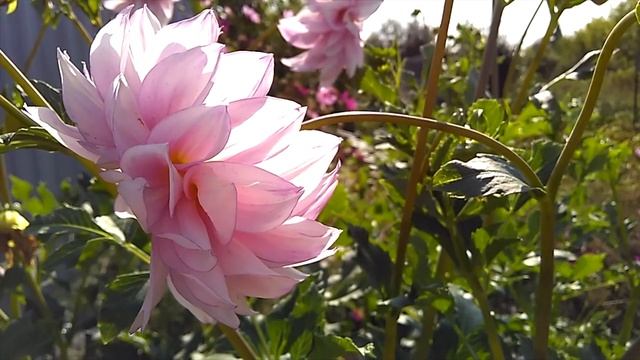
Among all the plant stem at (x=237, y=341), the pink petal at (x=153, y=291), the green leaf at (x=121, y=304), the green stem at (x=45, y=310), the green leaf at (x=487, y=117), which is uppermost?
the green leaf at (x=487, y=117)

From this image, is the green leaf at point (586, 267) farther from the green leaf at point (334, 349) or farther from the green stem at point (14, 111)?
the green stem at point (14, 111)

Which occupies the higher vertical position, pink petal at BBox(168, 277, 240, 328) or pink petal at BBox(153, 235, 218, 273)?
pink petal at BBox(153, 235, 218, 273)

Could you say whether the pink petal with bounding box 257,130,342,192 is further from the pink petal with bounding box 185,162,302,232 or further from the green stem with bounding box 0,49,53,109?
the green stem with bounding box 0,49,53,109

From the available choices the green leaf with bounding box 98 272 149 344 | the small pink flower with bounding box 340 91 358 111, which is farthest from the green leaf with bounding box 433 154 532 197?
the small pink flower with bounding box 340 91 358 111

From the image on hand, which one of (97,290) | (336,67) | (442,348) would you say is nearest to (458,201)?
(442,348)

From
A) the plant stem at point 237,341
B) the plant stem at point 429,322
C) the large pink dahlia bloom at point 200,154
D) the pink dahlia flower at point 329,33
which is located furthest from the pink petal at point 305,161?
the pink dahlia flower at point 329,33

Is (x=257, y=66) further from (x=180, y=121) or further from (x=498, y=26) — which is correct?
(x=498, y=26)

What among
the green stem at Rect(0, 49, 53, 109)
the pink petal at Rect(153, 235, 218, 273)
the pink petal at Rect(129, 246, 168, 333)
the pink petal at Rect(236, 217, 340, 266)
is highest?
the green stem at Rect(0, 49, 53, 109)
